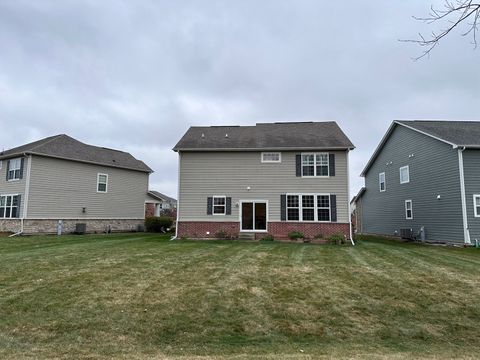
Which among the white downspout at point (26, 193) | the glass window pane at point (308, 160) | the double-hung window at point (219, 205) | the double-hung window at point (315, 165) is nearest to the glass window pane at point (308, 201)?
the double-hung window at point (315, 165)

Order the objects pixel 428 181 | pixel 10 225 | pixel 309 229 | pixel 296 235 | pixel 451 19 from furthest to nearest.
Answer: pixel 10 225
pixel 428 181
pixel 309 229
pixel 296 235
pixel 451 19

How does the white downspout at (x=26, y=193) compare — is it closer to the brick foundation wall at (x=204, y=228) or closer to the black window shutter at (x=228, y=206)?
the brick foundation wall at (x=204, y=228)

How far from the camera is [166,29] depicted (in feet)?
42.2

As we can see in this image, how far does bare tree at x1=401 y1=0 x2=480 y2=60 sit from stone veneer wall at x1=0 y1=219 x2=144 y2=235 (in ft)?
75.2

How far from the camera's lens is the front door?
18047 mm

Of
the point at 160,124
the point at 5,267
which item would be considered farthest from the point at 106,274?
the point at 160,124

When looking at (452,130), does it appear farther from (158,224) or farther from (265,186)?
(158,224)

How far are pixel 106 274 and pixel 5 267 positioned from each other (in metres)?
3.15

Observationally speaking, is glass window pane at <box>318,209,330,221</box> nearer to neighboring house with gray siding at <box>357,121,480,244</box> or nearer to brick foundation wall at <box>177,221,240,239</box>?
brick foundation wall at <box>177,221,240,239</box>

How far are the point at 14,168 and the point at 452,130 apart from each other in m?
27.2

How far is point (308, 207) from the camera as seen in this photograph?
17.7 metres

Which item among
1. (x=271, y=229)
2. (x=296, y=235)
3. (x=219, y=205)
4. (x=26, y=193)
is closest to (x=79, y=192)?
(x=26, y=193)

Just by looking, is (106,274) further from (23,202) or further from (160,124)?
(160,124)

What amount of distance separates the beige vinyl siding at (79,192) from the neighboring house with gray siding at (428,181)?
19.4 metres
